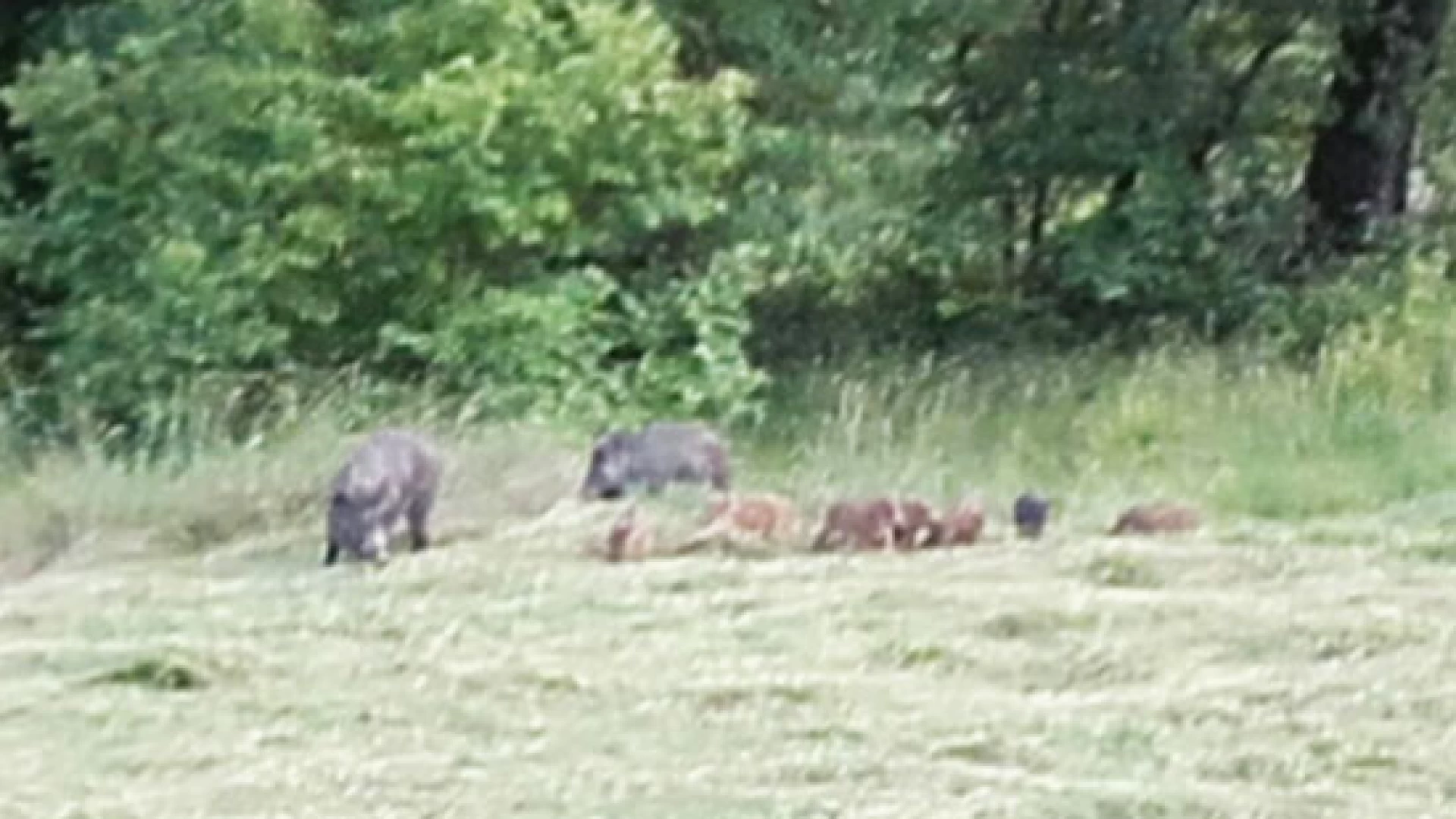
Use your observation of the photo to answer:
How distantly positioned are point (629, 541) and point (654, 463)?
1.04 meters

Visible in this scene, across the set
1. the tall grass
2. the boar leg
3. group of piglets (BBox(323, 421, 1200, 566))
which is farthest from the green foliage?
the boar leg

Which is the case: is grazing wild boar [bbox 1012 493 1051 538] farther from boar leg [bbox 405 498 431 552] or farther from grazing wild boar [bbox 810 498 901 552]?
boar leg [bbox 405 498 431 552]

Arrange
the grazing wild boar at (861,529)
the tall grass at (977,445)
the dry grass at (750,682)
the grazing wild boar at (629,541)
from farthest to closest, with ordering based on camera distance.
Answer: the tall grass at (977,445) → the grazing wild boar at (861,529) → the grazing wild boar at (629,541) → the dry grass at (750,682)

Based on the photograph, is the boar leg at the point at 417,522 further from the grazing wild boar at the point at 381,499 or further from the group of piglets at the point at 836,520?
the group of piglets at the point at 836,520

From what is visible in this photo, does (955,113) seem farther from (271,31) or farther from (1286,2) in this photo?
(271,31)

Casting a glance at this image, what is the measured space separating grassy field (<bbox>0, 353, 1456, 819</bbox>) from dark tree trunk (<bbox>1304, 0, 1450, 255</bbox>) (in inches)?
167

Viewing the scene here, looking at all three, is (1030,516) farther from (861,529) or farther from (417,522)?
(417,522)

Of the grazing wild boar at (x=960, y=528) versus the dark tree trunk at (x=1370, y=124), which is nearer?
the grazing wild boar at (x=960, y=528)

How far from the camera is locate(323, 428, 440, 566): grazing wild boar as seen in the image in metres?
7.04

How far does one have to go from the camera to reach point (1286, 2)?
12.2 metres

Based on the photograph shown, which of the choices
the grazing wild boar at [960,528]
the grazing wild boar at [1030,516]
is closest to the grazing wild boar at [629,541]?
the grazing wild boar at [960,528]

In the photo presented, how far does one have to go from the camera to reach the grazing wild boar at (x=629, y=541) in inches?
270

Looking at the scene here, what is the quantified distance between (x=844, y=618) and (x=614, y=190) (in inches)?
213

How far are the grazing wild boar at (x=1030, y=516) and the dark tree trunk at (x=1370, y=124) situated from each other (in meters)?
5.33
